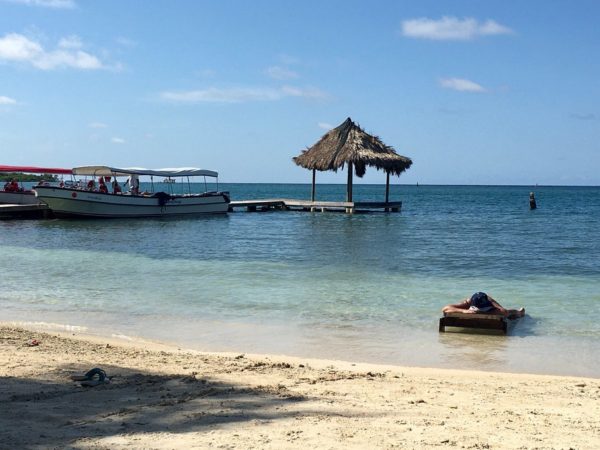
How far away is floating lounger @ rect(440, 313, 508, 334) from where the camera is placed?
348 inches

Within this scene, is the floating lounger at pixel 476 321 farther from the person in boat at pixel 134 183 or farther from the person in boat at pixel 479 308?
the person in boat at pixel 134 183

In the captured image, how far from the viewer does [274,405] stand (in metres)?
5.05

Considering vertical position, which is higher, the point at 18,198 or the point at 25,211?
the point at 18,198

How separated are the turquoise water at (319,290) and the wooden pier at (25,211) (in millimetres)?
7353

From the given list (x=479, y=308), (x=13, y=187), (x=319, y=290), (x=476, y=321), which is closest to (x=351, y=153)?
(x=13, y=187)

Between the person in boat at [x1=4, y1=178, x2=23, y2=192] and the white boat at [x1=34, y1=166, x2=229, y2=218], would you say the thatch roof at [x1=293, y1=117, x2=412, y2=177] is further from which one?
the person in boat at [x1=4, y1=178, x2=23, y2=192]

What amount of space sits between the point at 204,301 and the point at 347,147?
26.9m

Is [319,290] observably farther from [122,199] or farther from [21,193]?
[21,193]

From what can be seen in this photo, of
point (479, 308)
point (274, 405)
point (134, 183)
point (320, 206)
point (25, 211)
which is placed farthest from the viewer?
point (320, 206)

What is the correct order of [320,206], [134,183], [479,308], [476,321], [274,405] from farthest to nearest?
1. [320,206]
2. [134,183]
3. [479,308]
4. [476,321]
5. [274,405]

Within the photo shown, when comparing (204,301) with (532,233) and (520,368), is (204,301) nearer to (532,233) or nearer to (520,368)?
(520,368)

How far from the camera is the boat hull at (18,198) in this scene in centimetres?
3572

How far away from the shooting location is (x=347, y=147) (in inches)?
1473

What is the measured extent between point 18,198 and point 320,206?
680 inches
